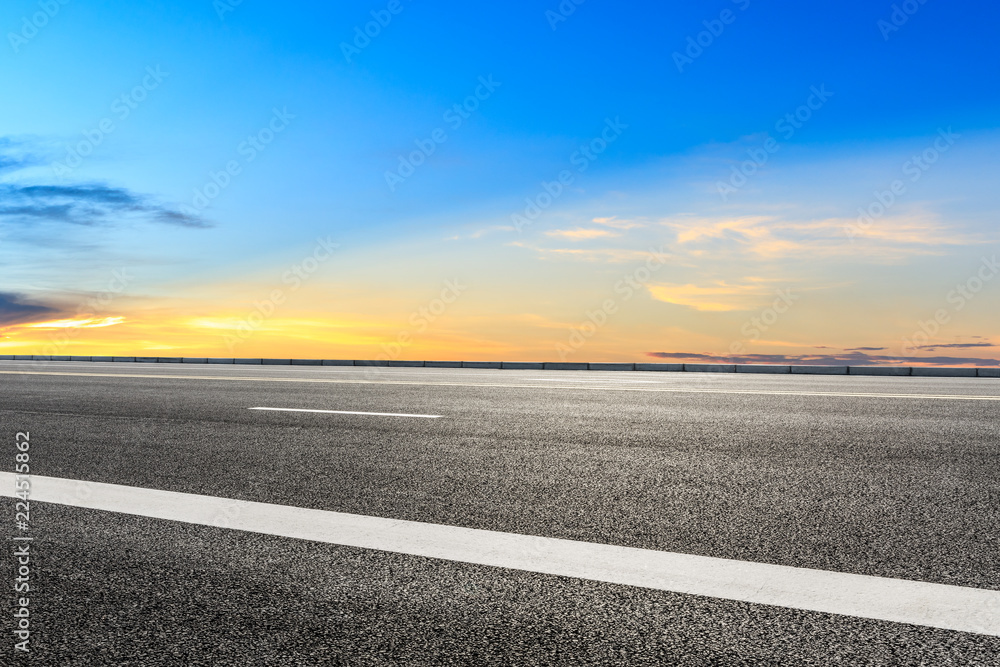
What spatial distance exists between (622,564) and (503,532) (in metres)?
0.65

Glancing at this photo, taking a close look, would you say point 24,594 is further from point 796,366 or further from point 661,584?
point 796,366

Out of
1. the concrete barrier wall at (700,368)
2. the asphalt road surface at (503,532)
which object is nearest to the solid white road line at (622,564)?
the asphalt road surface at (503,532)

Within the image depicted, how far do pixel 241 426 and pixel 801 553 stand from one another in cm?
548

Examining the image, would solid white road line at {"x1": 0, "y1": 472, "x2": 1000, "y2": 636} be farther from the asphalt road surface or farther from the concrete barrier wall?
the concrete barrier wall

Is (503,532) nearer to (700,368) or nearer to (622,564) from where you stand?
(622,564)

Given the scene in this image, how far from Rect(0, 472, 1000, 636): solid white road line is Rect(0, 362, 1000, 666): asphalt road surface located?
0.18ft

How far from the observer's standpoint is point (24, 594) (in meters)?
2.72

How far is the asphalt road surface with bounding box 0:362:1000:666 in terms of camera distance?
2.23 meters

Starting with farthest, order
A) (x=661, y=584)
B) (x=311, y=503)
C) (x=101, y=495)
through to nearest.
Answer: (x=101, y=495)
(x=311, y=503)
(x=661, y=584)

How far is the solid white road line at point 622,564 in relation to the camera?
2.45 meters

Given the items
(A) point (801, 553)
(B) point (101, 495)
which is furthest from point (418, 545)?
(B) point (101, 495)

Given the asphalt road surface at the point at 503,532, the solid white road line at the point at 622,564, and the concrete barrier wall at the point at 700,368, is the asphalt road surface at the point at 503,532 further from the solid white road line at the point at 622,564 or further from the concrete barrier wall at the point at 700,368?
the concrete barrier wall at the point at 700,368

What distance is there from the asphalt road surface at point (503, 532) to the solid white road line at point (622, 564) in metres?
0.06

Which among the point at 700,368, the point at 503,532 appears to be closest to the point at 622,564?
the point at 503,532
